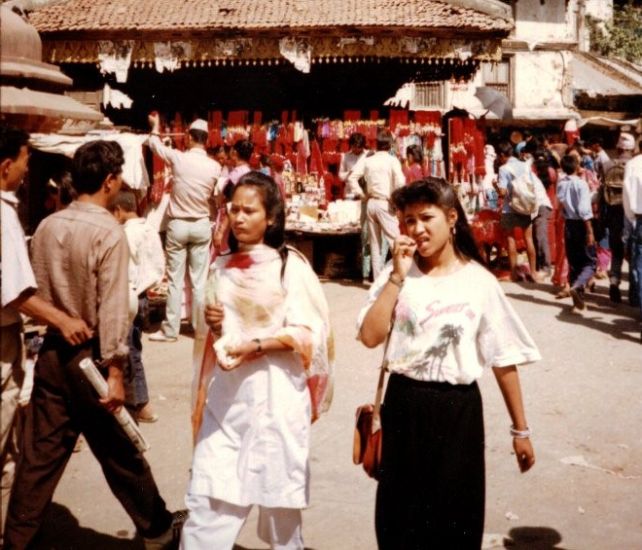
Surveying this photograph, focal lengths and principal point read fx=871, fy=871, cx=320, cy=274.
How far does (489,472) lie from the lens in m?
5.45

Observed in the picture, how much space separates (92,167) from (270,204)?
Result: 33.3 inches

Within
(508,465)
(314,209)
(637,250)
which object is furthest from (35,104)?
(314,209)

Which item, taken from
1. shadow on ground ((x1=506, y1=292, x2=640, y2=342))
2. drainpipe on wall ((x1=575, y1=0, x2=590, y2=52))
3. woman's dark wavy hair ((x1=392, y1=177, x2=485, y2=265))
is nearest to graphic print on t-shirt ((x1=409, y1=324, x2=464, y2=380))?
woman's dark wavy hair ((x1=392, y1=177, x2=485, y2=265))

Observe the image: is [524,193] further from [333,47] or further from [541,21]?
[541,21]

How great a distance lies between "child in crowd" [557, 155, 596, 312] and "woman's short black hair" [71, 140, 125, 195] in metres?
7.41

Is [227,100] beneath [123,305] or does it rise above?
above

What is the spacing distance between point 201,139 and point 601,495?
532 cm

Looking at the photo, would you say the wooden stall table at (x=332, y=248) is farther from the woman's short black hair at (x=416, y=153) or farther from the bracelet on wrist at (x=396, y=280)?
the bracelet on wrist at (x=396, y=280)

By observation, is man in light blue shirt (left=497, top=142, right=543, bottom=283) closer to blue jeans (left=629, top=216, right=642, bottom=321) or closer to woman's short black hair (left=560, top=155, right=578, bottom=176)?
woman's short black hair (left=560, top=155, right=578, bottom=176)

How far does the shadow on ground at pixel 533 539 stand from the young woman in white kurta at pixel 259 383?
1366mm

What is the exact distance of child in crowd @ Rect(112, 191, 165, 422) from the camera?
595 centimetres

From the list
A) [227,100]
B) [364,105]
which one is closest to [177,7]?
[227,100]

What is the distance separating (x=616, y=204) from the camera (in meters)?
10.8

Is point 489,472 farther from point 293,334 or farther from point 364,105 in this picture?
point 364,105
